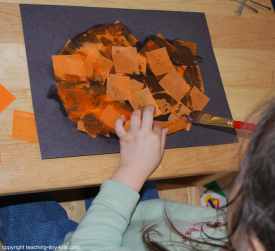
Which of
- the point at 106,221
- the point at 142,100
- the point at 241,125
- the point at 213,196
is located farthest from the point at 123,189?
the point at 213,196

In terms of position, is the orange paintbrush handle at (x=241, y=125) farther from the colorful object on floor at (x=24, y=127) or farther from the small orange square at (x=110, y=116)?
the colorful object on floor at (x=24, y=127)

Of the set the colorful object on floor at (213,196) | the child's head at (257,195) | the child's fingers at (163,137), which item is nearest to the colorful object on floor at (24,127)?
the child's fingers at (163,137)

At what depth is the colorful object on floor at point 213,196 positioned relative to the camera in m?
1.20

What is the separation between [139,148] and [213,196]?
0.52m

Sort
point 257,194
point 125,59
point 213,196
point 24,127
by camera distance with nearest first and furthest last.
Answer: point 257,194 < point 24,127 < point 125,59 < point 213,196

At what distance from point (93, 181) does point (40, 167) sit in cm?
9

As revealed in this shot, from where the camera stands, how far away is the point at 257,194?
1.83 ft

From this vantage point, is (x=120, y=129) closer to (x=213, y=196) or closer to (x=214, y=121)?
(x=214, y=121)

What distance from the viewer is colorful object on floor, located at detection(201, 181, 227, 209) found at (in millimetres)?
1204

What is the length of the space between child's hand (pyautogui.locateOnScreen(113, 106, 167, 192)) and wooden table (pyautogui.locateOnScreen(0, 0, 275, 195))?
0.02 meters

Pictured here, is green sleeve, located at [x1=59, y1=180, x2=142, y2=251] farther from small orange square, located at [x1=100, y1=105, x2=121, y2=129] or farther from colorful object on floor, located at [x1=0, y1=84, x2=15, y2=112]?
colorful object on floor, located at [x1=0, y1=84, x2=15, y2=112]

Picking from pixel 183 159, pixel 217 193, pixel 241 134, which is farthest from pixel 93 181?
pixel 217 193

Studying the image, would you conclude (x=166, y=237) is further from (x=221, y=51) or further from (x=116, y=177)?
(x=221, y=51)

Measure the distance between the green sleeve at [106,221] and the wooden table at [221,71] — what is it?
33mm
